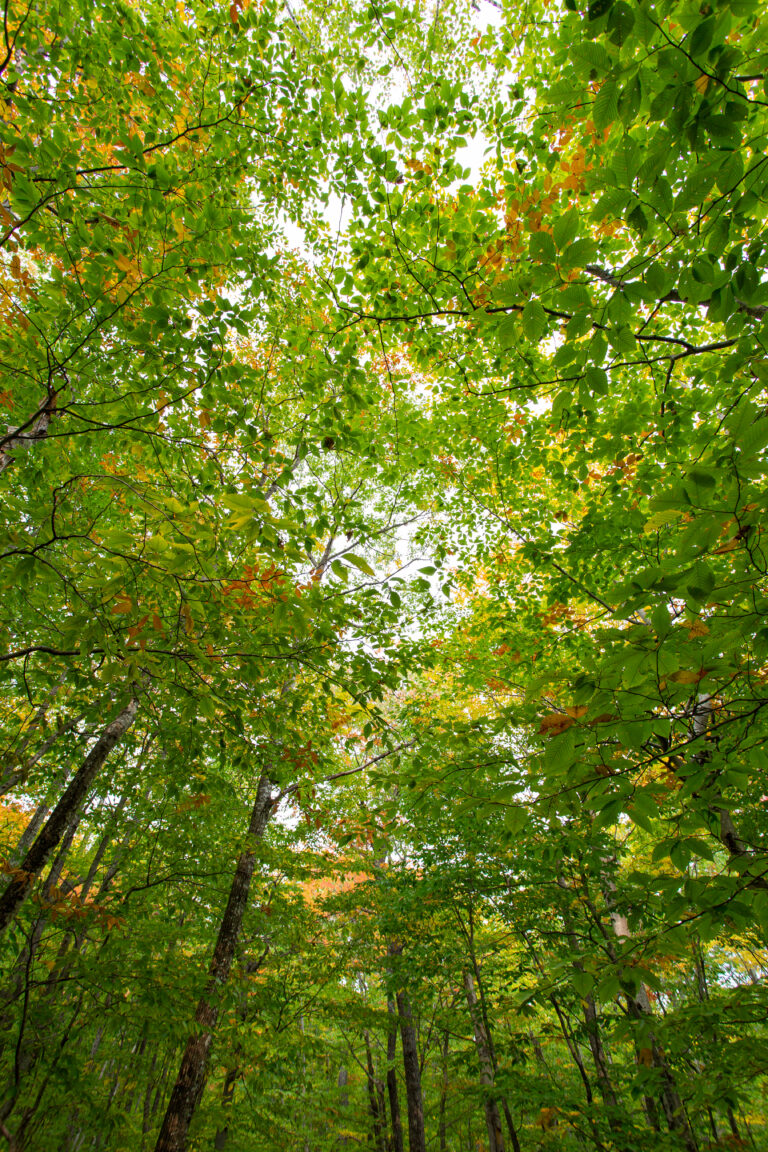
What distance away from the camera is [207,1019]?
17.2 feet

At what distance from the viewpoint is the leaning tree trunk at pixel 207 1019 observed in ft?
15.5

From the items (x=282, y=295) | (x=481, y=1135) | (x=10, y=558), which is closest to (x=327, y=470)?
(x=282, y=295)

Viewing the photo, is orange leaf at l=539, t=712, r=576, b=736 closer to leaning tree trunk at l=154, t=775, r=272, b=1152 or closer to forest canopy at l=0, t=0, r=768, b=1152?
forest canopy at l=0, t=0, r=768, b=1152

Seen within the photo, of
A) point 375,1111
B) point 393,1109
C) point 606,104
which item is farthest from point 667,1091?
point 375,1111

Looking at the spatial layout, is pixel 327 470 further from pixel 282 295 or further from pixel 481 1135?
pixel 481 1135

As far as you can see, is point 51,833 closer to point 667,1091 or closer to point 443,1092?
point 667,1091

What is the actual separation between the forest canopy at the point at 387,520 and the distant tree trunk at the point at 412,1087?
0.08 metres

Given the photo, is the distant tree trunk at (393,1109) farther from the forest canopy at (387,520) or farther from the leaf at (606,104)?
the leaf at (606,104)

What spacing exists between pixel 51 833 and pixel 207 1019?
3290 millimetres

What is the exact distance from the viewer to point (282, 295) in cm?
446

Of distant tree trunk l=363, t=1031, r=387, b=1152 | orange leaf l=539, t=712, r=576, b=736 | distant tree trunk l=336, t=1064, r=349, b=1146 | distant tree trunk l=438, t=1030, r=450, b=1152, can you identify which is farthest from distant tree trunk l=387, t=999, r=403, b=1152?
orange leaf l=539, t=712, r=576, b=736

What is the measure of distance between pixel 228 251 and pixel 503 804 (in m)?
3.10

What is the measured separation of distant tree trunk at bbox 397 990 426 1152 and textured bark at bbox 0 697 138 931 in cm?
592

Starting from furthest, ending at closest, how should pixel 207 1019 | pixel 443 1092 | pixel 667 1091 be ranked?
pixel 443 1092, pixel 207 1019, pixel 667 1091
